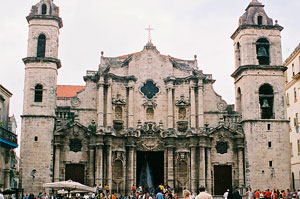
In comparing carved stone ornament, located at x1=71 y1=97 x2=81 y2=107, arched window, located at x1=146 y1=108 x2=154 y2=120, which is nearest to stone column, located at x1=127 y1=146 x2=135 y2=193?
arched window, located at x1=146 y1=108 x2=154 y2=120

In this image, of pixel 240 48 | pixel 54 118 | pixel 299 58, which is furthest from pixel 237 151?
pixel 54 118

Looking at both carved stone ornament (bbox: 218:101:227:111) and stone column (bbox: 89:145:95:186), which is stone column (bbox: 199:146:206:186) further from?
stone column (bbox: 89:145:95:186)

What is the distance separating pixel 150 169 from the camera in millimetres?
34438

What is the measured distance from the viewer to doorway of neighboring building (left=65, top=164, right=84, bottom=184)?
32.2 meters

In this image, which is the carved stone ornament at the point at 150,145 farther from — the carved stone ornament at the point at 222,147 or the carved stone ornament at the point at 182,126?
the carved stone ornament at the point at 222,147

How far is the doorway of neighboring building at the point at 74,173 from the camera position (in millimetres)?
32156

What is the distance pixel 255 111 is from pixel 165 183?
8651 millimetres

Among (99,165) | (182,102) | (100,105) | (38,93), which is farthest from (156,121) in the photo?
(38,93)

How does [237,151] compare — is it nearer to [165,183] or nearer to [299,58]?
[165,183]

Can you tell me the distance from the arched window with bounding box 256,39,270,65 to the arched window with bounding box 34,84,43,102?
55.3 feet

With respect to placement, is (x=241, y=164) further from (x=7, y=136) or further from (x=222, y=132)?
(x=7, y=136)

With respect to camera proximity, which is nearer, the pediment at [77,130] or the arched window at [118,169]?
the pediment at [77,130]

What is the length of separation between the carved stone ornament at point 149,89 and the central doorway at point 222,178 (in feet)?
24.3

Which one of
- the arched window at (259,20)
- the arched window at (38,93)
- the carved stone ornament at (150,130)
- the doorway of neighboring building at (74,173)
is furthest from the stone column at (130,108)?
the arched window at (259,20)
